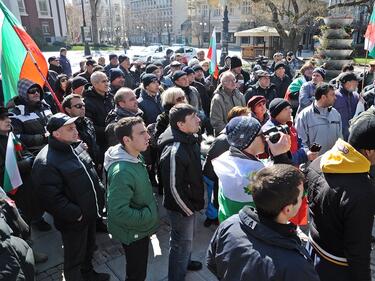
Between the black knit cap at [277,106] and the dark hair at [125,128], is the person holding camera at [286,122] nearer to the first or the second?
the black knit cap at [277,106]

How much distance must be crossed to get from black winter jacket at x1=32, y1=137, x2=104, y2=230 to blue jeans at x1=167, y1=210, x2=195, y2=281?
2.78ft

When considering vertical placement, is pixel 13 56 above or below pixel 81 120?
above

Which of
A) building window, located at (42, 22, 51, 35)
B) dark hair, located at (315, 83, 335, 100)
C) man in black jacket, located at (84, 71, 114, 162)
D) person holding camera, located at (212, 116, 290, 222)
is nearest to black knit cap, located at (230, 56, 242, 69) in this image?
man in black jacket, located at (84, 71, 114, 162)

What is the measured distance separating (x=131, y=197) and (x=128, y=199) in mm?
38

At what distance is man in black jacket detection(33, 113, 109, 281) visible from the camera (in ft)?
10.1

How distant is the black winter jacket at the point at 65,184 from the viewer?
3059 mm

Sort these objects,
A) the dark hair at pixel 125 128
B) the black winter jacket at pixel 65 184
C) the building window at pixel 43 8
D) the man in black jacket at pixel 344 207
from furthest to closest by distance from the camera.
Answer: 1. the building window at pixel 43 8
2. the black winter jacket at pixel 65 184
3. the dark hair at pixel 125 128
4. the man in black jacket at pixel 344 207

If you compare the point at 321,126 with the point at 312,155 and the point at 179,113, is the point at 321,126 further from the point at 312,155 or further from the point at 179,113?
the point at 179,113

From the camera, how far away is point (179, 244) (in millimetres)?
3229

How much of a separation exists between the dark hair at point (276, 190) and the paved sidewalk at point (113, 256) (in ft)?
7.33

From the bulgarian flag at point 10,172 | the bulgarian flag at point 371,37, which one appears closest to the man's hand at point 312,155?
the bulgarian flag at point 10,172

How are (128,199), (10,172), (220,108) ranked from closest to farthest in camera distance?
(128,199)
(10,172)
(220,108)

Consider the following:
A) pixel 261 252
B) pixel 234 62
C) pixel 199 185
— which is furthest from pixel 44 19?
pixel 261 252

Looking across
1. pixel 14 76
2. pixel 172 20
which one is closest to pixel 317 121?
pixel 14 76
